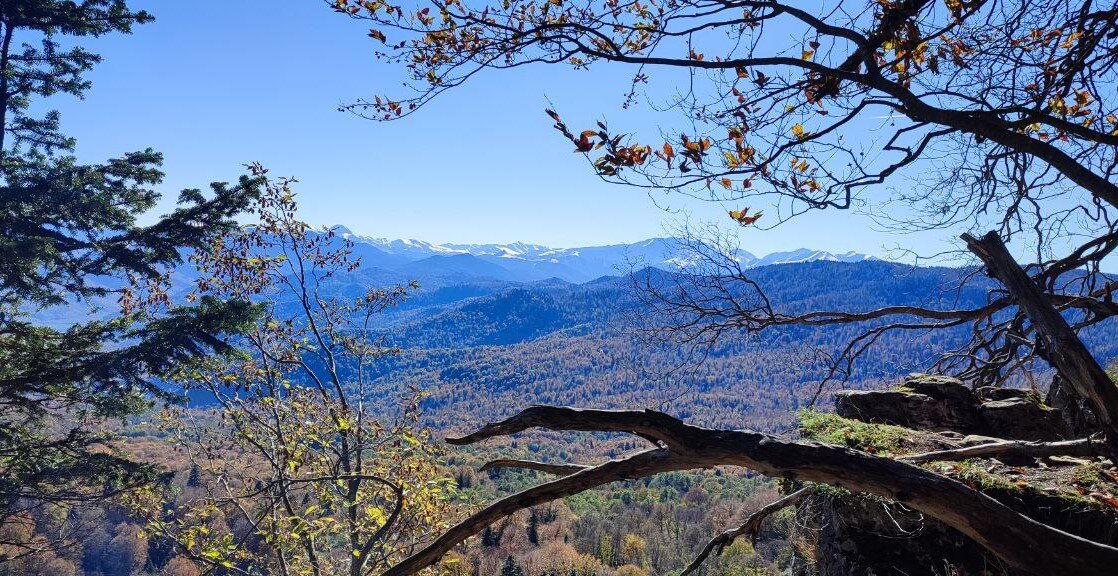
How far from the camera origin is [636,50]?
296cm

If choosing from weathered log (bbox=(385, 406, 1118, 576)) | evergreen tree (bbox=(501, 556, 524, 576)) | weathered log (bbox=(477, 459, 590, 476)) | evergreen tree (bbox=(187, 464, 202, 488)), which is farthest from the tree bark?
evergreen tree (bbox=(501, 556, 524, 576))

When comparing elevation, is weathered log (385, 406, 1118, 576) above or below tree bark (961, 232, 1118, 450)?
below

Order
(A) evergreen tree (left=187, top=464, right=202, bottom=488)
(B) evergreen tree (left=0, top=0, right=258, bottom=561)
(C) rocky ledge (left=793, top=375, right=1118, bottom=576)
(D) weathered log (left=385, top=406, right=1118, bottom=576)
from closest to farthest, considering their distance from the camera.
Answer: (D) weathered log (left=385, top=406, right=1118, bottom=576) → (C) rocky ledge (left=793, top=375, right=1118, bottom=576) → (B) evergreen tree (left=0, top=0, right=258, bottom=561) → (A) evergreen tree (left=187, top=464, right=202, bottom=488)

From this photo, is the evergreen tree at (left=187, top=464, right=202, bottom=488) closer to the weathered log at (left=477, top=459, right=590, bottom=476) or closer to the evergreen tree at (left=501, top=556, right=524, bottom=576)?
the evergreen tree at (left=501, top=556, right=524, bottom=576)

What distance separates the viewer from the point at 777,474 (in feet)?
6.39

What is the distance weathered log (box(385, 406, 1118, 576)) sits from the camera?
1818mm

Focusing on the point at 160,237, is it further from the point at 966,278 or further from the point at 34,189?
the point at 966,278

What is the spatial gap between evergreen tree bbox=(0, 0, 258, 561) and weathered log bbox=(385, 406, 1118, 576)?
9512mm

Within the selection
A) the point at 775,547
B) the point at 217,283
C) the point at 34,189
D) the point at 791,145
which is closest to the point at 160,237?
the point at 34,189

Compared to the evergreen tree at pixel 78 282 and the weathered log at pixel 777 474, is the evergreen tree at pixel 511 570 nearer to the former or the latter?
the evergreen tree at pixel 78 282

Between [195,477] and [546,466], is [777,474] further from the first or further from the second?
[195,477]

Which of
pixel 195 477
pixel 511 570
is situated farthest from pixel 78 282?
pixel 195 477

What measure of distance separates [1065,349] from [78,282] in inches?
552

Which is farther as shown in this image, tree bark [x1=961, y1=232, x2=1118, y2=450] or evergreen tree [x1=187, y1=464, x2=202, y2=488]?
evergreen tree [x1=187, y1=464, x2=202, y2=488]
